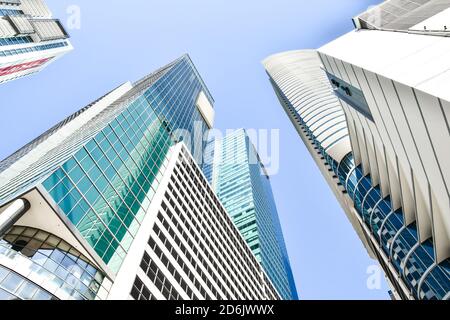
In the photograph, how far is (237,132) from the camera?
5576 inches

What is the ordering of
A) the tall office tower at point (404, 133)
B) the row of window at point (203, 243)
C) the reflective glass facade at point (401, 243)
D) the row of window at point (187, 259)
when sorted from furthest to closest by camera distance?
the row of window at point (203, 243), the row of window at point (187, 259), the reflective glass facade at point (401, 243), the tall office tower at point (404, 133)

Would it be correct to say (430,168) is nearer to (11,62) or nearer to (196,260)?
(196,260)

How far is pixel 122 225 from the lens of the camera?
28.5 meters

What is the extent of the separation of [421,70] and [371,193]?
22.5 meters

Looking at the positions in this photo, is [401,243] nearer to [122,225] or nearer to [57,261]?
[122,225]

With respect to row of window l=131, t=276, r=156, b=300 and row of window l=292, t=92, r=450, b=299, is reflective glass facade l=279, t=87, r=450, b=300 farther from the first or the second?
row of window l=131, t=276, r=156, b=300

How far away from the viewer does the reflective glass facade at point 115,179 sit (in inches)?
941

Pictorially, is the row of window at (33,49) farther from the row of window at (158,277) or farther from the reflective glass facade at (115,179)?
the row of window at (158,277)

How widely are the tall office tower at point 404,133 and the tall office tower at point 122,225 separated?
2035 centimetres

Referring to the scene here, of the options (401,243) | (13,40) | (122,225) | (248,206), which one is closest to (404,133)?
(401,243)

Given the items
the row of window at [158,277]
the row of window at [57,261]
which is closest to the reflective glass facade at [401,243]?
the row of window at [158,277]

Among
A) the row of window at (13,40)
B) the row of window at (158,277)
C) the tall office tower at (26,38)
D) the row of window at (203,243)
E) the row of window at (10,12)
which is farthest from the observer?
the row of window at (10,12)

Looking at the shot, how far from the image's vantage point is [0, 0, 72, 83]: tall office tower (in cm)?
7444
